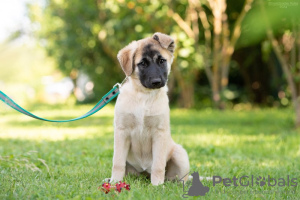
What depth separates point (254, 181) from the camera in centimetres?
474

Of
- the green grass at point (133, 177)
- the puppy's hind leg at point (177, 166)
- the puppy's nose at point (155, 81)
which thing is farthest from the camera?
Answer: the puppy's hind leg at point (177, 166)

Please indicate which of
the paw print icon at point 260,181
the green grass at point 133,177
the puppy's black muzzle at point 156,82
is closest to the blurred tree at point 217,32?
the green grass at point 133,177

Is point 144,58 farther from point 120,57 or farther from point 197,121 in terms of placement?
point 197,121

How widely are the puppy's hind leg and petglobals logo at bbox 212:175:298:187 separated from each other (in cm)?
33

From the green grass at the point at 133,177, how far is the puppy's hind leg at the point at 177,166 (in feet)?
0.78

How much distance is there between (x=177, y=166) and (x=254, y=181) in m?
0.95

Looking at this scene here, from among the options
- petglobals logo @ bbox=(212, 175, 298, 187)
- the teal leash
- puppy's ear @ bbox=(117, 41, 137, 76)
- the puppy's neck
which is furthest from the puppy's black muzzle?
petglobals logo @ bbox=(212, 175, 298, 187)

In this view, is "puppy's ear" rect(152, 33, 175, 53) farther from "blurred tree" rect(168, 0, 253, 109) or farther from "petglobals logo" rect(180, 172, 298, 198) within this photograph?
"blurred tree" rect(168, 0, 253, 109)

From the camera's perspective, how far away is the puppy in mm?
4148

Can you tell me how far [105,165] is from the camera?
5.48 meters

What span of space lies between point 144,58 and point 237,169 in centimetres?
220

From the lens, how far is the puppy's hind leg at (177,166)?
451cm

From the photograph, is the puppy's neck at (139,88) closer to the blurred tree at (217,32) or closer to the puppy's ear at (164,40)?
the puppy's ear at (164,40)

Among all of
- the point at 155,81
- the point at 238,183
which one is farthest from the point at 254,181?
the point at 155,81
